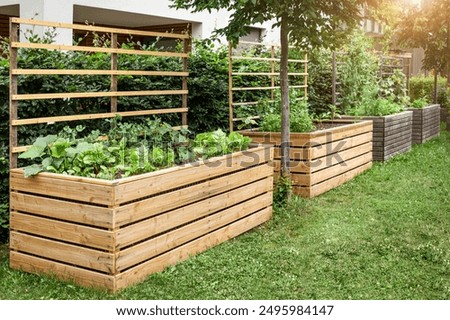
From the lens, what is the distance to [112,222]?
4242mm

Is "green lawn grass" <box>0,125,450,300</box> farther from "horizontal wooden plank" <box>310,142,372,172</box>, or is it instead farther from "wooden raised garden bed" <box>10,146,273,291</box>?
"horizontal wooden plank" <box>310,142,372,172</box>

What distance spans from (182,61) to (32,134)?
218 cm

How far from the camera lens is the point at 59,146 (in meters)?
4.77

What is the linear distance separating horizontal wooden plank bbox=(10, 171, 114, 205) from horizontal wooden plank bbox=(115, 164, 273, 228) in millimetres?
156

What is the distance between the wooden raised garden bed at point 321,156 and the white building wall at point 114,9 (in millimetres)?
Answer: 4296

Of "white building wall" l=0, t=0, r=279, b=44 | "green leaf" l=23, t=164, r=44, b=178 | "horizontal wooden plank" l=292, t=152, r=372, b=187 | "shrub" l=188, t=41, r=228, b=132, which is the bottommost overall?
"horizontal wooden plank" l=292, t=152, r=372, b=187

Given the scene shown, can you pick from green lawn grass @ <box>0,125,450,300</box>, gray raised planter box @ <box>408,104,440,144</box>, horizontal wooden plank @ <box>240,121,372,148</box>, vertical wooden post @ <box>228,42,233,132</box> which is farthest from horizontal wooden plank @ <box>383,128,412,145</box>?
vertical wooden post @ <box>228,42,233,132</box>

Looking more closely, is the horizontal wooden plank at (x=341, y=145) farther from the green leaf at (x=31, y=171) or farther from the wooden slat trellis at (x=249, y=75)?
the green leaf at (x=31, y=171)

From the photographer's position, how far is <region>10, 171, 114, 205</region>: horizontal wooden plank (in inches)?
168

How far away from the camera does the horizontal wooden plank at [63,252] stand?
4324 mm

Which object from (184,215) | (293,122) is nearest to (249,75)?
(293,122)

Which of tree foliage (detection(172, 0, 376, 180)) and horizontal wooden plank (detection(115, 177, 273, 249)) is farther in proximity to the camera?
tree foliage (detection(172, 0, 376, 180))
